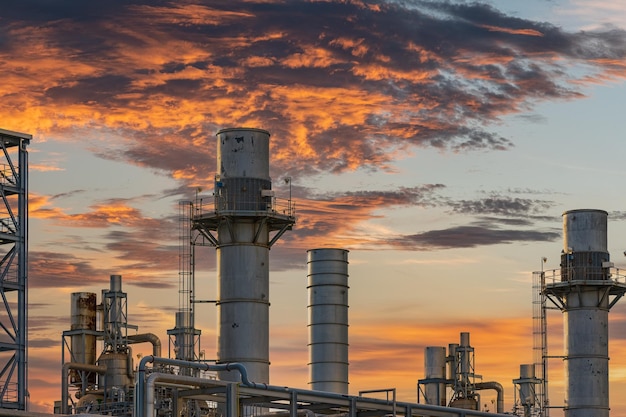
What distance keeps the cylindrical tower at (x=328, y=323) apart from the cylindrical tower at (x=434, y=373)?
59.4 ft

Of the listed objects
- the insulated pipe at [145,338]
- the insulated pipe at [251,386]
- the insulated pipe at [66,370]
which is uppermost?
the insulated pipe at [145,338]

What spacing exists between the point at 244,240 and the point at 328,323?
14904 mm

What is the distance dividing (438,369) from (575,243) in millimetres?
17946

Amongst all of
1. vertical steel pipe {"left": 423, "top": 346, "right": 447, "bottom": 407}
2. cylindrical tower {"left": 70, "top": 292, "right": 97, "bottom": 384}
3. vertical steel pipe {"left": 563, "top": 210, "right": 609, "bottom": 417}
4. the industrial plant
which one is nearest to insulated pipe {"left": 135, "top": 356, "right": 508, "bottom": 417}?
the industrial plant

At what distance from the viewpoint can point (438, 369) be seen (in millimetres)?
86750

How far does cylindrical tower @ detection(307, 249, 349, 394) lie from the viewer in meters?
68.2

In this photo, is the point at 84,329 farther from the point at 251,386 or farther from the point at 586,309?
the point at 251,386

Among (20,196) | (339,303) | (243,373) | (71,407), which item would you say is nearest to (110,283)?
(71,407)

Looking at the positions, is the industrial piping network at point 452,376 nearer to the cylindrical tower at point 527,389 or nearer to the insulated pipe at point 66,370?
the cylindrical tower at point 527,389

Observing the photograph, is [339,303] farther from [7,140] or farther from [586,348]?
[7,140]

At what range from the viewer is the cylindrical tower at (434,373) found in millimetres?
86062

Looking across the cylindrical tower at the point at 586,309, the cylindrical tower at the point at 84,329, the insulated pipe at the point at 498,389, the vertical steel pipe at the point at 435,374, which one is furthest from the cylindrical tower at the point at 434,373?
the cylindrical tower at the point at 84,329

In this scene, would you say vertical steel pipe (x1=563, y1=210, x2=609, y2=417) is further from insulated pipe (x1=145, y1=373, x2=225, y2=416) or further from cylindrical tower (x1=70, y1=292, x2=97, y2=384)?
insulated pipe (x1=145, y1=373, x2=225, y2=416)

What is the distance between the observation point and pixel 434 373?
8675 cm
